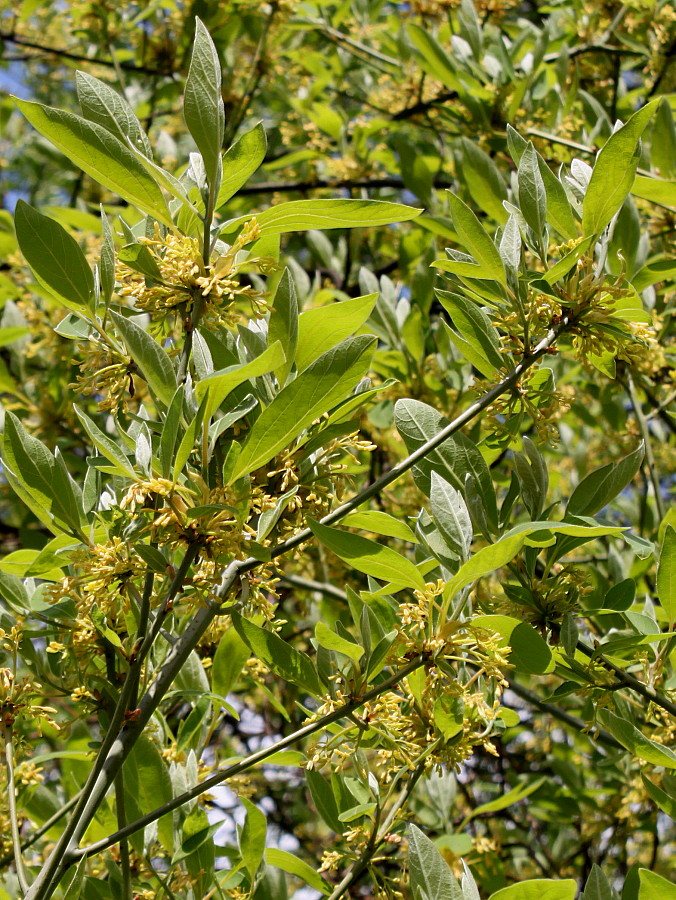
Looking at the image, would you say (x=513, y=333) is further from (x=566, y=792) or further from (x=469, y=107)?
(x=566, y=792)

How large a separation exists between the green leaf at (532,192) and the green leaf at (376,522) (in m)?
0.43

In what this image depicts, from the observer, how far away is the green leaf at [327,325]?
99 cm

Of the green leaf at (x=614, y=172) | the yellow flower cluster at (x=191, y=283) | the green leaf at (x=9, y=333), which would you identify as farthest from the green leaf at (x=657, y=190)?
the green leaf at (x=9, y=333)

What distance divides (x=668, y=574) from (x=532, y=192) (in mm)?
576

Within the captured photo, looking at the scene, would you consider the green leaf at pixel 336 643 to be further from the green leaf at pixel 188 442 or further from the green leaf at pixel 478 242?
the green leaf at pixel 478 242

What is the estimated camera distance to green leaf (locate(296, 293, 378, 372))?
0.99 metres

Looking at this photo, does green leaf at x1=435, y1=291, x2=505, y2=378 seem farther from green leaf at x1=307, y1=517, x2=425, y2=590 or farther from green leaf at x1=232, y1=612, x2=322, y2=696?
green leaf at x1=232, y1=612, x2=322, y2=696

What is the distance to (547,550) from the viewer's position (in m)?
1.29

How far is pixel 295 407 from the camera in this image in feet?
3.05

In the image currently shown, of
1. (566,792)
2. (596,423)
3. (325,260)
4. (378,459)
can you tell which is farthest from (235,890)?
(325,260)

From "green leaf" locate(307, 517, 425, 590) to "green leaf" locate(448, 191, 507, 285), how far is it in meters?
0.38

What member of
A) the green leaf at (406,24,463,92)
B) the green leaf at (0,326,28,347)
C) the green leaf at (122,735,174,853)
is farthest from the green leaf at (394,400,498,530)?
the green leaf at (406,24,463,92)

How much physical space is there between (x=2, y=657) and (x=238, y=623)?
18.1 inches

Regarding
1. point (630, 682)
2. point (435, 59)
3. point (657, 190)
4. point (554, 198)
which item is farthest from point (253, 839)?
point (435, 59)
